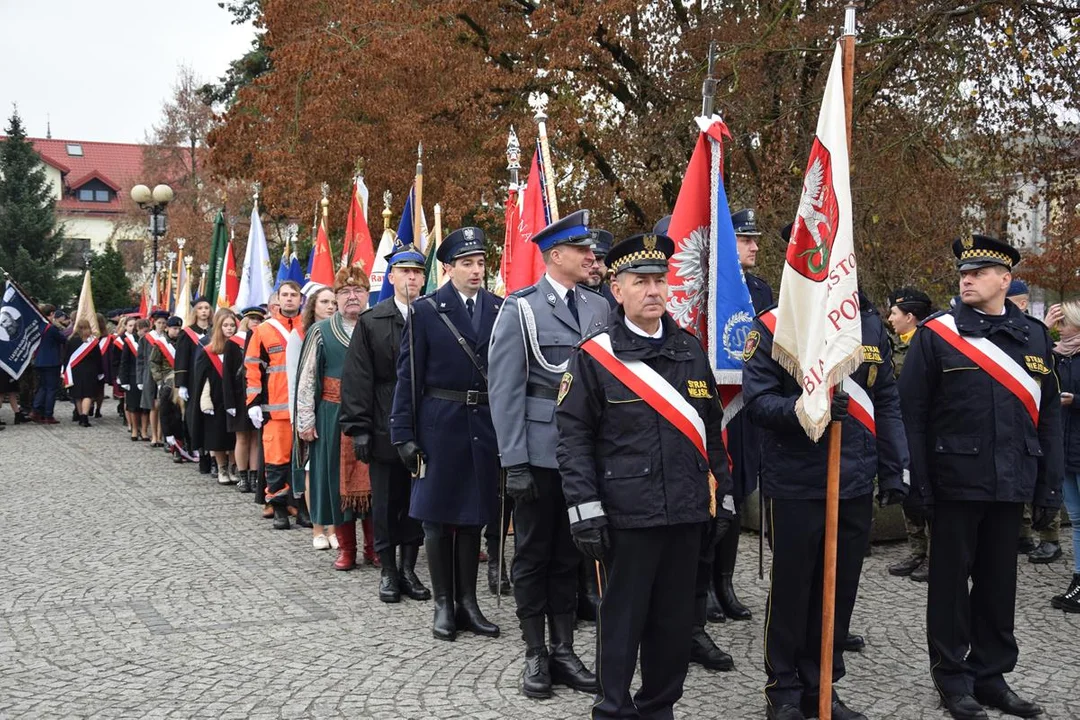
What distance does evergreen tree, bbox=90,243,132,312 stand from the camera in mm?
38594

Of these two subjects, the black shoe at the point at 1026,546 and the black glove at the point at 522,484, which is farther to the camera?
the black shoe at the point at 1026,546

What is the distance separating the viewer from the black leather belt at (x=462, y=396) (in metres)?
6.43

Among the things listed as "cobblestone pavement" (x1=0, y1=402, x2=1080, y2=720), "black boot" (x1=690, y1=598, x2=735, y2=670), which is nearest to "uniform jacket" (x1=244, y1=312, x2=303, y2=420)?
"cobblestone pavement" (x1=0, y1=402, x2=1080, y2=720)

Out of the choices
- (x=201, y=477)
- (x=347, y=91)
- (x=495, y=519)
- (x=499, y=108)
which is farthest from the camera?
(x=499, y=108)

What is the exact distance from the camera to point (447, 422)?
6.39m

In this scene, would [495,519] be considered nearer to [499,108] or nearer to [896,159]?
[896,159]

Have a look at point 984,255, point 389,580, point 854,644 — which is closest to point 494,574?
point 389,580

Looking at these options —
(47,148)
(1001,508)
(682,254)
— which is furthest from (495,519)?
(47,148)

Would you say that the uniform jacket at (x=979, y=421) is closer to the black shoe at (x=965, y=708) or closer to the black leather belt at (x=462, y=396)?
the black shoe at (x=965, y=708)

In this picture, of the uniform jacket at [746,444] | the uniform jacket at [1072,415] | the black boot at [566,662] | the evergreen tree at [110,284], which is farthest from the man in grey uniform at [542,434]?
the evergreen tree at [110,284]

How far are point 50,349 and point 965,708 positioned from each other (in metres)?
18.5

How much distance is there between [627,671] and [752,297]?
2868 mm

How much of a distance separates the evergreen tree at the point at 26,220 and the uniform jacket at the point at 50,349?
86.9 ft

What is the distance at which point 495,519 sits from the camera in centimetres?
659
